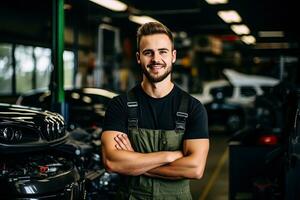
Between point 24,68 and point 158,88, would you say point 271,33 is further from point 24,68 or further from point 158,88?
Result: point 158,88

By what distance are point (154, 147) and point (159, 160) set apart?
4.3 inches

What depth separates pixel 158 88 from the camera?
9.34 ft

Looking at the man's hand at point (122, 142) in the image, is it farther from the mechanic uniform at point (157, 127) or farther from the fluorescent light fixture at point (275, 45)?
the fluorescent light fixture at point (275, 45)

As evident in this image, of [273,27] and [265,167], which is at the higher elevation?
[273,27]

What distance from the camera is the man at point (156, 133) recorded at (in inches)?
110

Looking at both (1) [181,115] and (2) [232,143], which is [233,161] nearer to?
(2) [232,143]

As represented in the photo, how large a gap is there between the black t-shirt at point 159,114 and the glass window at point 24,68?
38.7 feet

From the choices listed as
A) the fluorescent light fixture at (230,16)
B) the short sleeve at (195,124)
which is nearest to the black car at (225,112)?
the fluorescent light fixture at (230,16)

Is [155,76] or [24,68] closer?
[155,76]

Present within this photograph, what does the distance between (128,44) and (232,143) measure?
52.6 ft

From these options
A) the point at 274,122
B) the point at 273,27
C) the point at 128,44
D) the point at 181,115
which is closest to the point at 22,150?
the point at 181,115

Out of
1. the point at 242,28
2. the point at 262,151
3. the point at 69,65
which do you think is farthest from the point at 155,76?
the point at 69,65

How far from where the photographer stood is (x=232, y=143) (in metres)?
6.77

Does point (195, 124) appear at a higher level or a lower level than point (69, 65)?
lower
